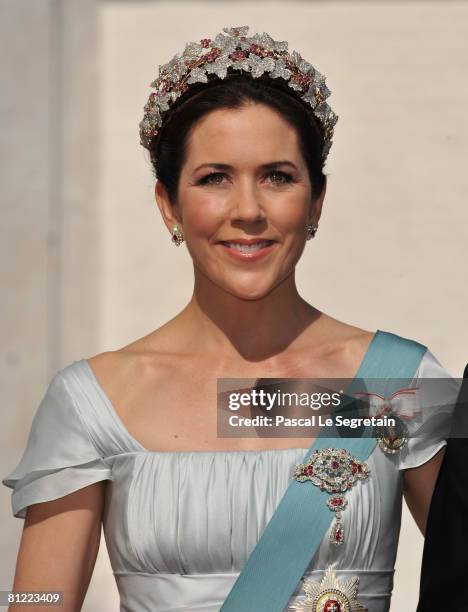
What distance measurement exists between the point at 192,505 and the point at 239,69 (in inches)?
37.7

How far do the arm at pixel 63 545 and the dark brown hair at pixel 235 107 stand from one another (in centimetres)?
71

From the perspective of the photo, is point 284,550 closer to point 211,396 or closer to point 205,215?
point 211,396

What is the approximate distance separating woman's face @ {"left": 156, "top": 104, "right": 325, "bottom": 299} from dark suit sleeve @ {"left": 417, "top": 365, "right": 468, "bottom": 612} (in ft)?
1.63

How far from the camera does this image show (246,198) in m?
4.03

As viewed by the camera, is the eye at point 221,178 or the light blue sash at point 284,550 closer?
the light blue sash at point 284,550

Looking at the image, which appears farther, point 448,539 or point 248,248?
point 248,248

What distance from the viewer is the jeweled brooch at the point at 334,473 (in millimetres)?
4051

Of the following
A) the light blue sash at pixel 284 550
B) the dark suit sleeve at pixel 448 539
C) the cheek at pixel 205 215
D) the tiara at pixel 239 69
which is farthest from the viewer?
the tiara at pixel 239 69

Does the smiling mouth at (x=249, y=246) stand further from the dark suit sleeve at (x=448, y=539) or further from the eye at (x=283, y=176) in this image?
the dark suit sleeve at (x=448, y=539)

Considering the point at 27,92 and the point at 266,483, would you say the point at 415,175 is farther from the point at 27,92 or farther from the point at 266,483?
the point at 266,483

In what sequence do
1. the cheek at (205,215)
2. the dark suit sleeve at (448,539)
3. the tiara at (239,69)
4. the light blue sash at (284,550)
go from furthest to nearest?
the tiara at (239,69) < the cheek at (205,215) < the light blue sash at (284,550) < the dark suit sleeve at (448,539)

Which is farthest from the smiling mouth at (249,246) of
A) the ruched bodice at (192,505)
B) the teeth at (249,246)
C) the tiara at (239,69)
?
the ruched bodice at (192,505)

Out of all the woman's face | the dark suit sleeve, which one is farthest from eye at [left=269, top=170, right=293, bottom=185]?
the dark suit sleeve

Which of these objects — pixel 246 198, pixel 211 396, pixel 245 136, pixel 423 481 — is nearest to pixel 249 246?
pixel 246 198
